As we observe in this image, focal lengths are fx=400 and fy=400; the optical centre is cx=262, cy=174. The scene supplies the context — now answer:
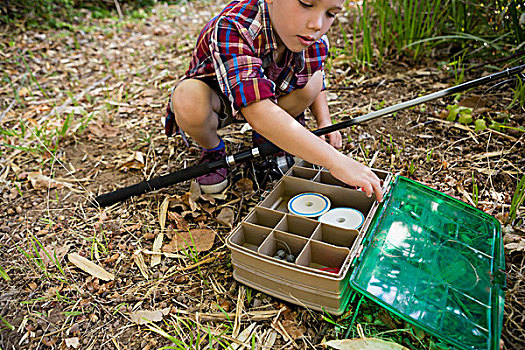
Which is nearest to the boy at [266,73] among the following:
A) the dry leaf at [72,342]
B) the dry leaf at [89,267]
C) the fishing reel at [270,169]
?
the fishing reel at [270,169]

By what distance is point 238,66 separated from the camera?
145 centimetres

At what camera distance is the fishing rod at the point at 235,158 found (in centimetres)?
161

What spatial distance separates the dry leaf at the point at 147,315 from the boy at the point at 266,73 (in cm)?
74

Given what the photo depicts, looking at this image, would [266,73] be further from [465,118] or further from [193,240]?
[465,118]

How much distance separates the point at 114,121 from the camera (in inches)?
103

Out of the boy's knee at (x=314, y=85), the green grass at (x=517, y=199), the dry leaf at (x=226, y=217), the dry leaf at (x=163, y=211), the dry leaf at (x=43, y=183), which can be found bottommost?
the dry leaf at (x=43, y=183)

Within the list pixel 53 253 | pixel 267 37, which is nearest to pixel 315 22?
pixel 267 37

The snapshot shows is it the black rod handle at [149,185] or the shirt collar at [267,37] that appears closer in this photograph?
the shirt collar at [267,37]

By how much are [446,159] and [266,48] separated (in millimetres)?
1065

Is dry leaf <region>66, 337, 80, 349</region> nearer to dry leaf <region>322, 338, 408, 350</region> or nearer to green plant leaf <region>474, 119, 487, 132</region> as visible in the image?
dry leaf <region>322, 338, 408, 350</region>

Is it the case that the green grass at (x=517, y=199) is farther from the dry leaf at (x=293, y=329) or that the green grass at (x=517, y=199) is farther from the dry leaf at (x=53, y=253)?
the dry leaf at (x=53, y=253)

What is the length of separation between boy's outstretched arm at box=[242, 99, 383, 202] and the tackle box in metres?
0.16

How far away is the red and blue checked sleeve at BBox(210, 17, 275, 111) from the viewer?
4.67ft

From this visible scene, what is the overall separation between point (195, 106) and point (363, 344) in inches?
44.2
